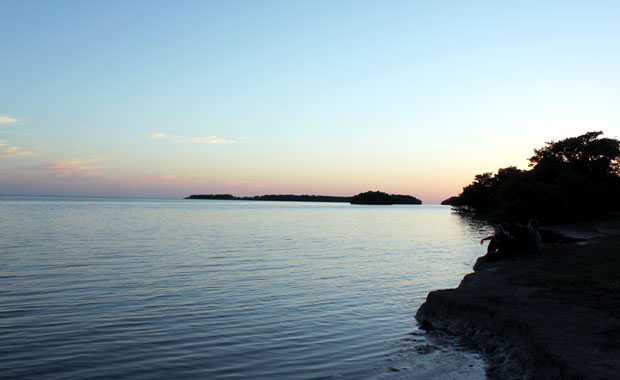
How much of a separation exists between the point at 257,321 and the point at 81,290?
887cm

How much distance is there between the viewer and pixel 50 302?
689 inches

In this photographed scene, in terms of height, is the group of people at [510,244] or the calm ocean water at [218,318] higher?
the group of people at [510,244]

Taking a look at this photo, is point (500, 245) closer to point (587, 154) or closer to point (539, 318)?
point (539, 318)

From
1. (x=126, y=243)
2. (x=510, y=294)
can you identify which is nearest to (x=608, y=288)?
(x=510, y=294)

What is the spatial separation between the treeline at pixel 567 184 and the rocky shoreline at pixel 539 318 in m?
55.8

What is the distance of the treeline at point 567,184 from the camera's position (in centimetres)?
7331

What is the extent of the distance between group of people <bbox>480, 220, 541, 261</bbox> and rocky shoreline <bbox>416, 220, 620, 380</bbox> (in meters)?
2.39

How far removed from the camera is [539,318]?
1242 cm

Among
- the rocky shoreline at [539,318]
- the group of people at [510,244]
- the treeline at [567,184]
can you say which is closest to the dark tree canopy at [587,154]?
the treeline at [567,184]

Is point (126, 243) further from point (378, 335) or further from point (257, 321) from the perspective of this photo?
point (378, 335)

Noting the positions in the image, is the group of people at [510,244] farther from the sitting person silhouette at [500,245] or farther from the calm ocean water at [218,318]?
the calm ocean water at [218,318]

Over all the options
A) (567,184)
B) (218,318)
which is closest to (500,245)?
(218,318)

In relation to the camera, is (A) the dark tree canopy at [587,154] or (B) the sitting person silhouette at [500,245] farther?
(A) the dark tree canopy at [587,154]

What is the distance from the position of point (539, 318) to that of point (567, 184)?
235 feet
